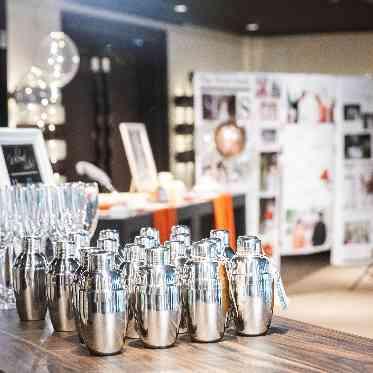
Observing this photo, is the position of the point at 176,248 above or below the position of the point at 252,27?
below

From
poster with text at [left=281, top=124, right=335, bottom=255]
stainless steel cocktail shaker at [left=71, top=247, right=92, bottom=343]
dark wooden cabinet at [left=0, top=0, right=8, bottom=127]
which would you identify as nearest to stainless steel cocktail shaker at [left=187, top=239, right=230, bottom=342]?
stainless steel cocktail shaker at [left=71, top=247, right=92, bottom=343]

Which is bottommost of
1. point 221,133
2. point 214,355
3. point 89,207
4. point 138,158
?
point 214,355

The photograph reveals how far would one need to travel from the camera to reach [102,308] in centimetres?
152

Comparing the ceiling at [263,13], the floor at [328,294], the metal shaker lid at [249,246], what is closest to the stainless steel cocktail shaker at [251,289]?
the metal shaker lid at [249,246]

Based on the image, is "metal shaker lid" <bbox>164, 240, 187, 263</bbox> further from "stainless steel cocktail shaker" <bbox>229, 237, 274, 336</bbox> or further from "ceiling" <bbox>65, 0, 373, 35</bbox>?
"ceiling" <bbox>65, 0, 373, 35</bbox>

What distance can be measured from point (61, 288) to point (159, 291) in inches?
11.9

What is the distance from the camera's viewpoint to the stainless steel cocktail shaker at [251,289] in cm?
163

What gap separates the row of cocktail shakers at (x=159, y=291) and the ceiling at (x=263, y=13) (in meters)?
5.67

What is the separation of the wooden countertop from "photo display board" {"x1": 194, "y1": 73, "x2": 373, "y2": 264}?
6101 mm

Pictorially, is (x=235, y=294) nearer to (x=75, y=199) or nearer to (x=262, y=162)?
(x=75, y=199)

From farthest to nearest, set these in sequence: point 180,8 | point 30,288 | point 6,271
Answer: point 180,8
point 6,271
point 30,288

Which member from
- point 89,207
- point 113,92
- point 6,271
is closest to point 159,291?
point 6,271

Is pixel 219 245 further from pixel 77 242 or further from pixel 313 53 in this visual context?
pixel 313 53

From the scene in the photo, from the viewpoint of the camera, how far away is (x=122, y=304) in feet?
5.06
